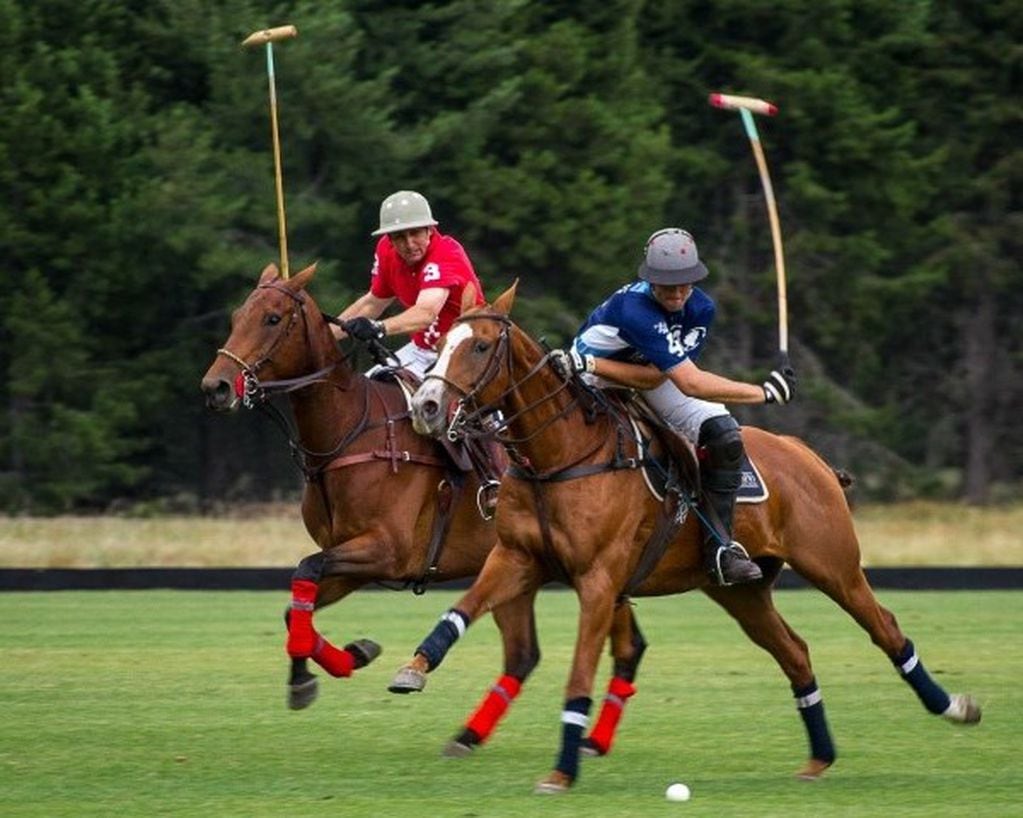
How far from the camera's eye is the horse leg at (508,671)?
8.41m

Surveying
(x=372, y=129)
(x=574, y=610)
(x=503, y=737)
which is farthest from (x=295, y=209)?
(x=503, y=737)

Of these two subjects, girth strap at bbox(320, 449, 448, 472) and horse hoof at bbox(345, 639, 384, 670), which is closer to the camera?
horse hoof at bbox(345, 639, 384, 670)

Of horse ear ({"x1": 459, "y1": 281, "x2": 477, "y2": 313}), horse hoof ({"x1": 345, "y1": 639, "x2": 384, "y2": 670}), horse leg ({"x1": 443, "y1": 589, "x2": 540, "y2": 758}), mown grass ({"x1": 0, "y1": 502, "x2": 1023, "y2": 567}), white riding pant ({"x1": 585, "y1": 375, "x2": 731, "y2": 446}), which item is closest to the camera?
horse ear ({"x1": 459, "y1": 281, "x2": 477, "y2": 313})

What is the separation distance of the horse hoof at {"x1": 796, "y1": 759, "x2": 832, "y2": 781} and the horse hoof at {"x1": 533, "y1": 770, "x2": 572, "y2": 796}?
1.04 metres

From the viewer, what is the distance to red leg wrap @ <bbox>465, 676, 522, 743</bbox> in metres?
8.38

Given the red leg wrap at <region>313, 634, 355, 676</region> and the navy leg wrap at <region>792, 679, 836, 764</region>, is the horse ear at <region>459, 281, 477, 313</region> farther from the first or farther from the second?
the navy leg wrap at <region>792, 679, 836, 764</region>

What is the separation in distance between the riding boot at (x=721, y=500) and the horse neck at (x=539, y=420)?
1.81 ft

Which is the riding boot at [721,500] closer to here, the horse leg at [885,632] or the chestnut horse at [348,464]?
the horse leg at [885,632]

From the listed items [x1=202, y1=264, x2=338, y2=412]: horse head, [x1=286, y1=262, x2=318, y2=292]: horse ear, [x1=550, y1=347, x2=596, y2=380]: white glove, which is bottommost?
[x1=202, y1=264, x2=338, y2=412]: horse head

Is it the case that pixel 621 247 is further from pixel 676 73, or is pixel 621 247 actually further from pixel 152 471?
pixel 152 471

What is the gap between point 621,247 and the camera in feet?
92.2

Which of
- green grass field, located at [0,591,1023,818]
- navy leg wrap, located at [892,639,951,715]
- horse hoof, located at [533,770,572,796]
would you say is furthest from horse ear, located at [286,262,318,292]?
navy leg wrap, located at [892,639,951,715]

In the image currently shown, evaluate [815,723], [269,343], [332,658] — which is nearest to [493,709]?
[332,658]

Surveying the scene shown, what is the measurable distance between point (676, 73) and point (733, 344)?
152 inches
